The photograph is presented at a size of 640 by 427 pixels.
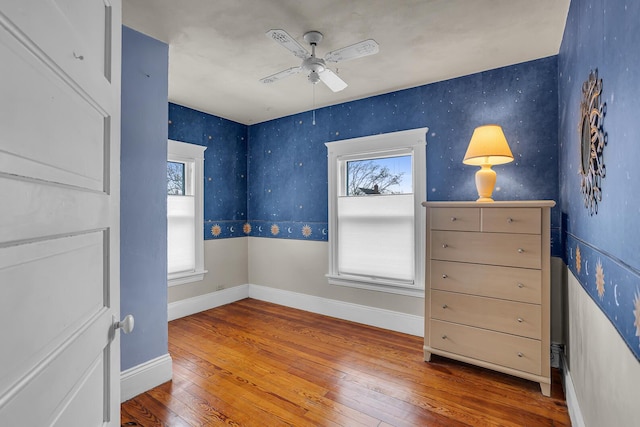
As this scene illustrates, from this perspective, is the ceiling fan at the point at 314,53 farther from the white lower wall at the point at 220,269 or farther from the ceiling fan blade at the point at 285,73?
the white lower wall at the point at 220,269

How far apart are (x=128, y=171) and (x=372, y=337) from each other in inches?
100.0

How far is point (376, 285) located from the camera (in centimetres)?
354

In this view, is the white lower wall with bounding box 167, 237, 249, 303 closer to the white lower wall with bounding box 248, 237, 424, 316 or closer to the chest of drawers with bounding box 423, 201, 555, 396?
the white lower wall with bounding box 248, 237, 424, 316

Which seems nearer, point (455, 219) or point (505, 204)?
point (505, 204)

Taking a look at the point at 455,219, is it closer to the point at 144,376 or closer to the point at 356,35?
the point at 356,35

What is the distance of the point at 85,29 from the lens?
0.81m

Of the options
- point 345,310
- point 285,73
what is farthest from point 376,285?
point 285,73

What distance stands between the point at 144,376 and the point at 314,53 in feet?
8.25

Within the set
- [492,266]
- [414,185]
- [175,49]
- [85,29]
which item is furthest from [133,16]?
[492,266]

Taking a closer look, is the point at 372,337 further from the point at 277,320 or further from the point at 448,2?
the point at 448,2

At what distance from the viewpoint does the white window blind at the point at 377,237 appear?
337 centimetres

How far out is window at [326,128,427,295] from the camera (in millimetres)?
A: 3285

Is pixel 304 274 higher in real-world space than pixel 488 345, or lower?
higher

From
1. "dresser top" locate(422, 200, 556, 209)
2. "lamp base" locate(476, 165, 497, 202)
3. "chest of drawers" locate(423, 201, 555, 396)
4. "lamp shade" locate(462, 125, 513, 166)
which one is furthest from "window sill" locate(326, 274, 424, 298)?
"lamp shade" locate(462, 125, 513, 166)
